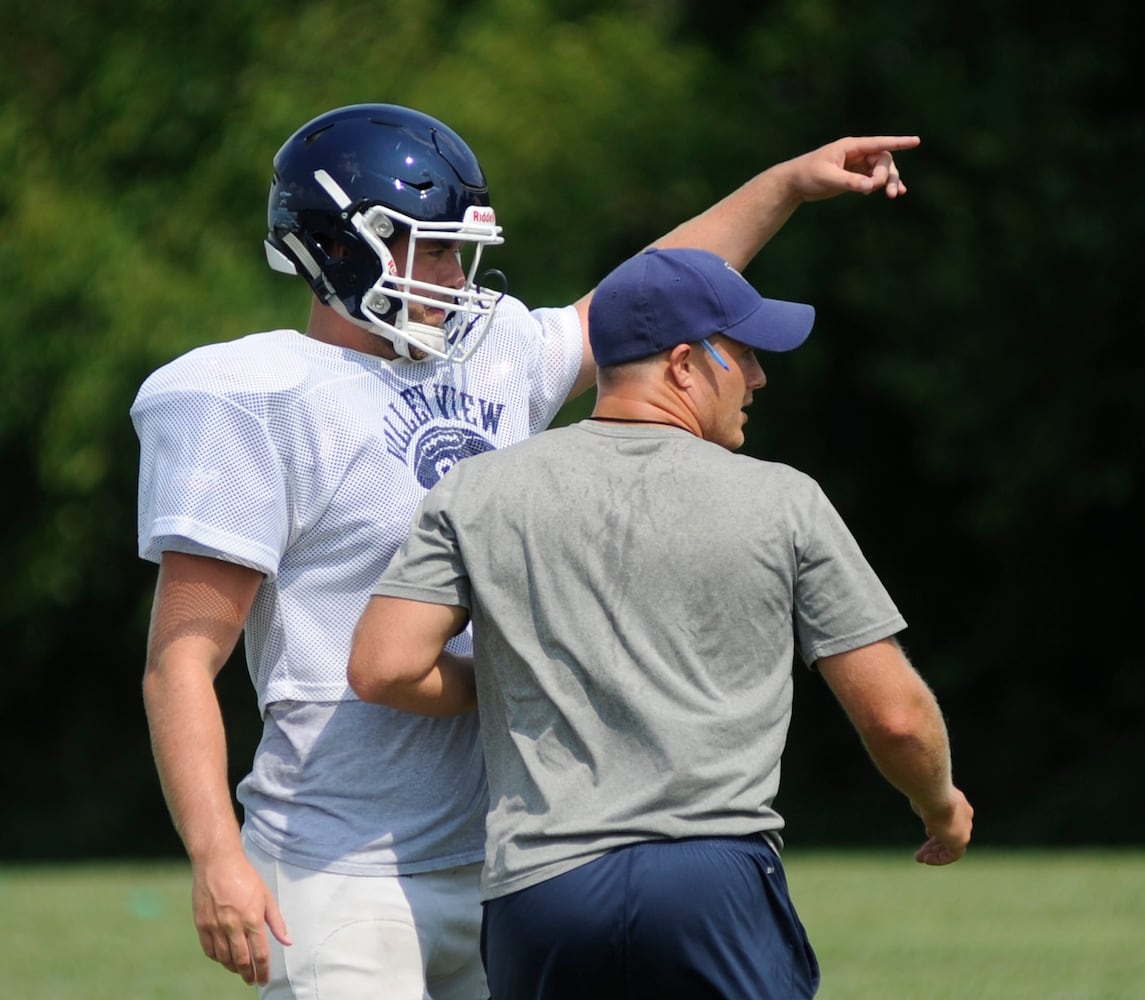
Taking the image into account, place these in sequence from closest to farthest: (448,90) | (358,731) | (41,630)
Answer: (358,731), (448,90), (41,630)

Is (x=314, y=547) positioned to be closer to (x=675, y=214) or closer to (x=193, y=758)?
(x=193, y=758)

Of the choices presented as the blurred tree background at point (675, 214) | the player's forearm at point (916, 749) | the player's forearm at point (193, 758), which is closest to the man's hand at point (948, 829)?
the player's forearm at point (916, 749)

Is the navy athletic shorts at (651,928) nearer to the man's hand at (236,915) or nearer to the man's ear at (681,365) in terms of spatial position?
the man's hand at (236,915)

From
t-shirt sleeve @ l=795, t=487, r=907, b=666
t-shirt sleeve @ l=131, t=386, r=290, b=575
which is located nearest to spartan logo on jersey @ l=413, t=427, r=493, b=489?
t-shirt sleeve @ l=131, t=386, r=290, b=575

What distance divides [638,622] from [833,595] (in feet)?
0.92

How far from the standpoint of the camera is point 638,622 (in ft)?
8.38

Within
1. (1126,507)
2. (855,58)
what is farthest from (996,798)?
(855,58)

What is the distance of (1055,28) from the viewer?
1575 centimetres

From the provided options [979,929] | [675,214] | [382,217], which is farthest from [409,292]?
[675,214]

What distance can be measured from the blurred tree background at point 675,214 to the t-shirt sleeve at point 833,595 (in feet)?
38.0

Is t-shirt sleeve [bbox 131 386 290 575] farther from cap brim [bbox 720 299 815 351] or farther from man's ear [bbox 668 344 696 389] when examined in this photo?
cap brim [bbox 720 299 815 351]

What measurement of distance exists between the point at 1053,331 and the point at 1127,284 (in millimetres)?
723

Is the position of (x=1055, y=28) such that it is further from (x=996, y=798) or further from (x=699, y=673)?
(x=699, y=673)

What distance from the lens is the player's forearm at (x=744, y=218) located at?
344cm
